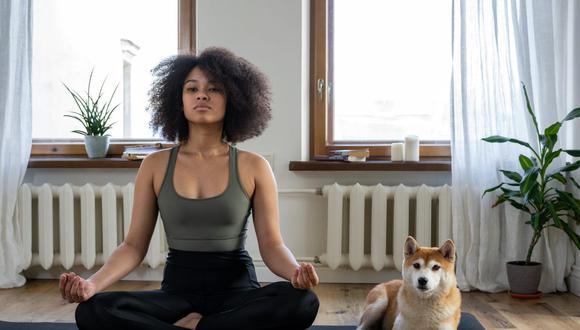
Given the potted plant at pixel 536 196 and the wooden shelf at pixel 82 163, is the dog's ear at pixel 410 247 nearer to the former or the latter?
the potted plant at pixel 536 196

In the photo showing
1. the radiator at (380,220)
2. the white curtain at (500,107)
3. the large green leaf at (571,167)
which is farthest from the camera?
the radiator at (380,220)

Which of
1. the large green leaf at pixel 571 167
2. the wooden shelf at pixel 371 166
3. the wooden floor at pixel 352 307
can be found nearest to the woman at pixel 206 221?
the wooden floor at pixel 352 307

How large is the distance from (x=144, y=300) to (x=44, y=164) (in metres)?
1.97

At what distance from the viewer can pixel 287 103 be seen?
3.38 meters

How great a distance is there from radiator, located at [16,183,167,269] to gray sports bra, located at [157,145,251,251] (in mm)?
1496

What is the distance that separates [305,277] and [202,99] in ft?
2.03

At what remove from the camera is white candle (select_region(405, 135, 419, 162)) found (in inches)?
132

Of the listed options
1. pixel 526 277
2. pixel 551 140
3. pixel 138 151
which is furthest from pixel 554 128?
pixel 138 151

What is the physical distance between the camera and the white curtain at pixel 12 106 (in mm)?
3303

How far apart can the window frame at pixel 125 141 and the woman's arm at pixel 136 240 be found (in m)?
1.60

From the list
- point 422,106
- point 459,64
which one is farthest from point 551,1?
point 422,106

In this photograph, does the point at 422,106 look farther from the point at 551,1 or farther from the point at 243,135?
the point at 243,135

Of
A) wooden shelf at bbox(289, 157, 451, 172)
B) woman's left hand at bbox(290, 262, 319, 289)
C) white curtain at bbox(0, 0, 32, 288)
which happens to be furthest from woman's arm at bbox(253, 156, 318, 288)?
white curtain at bbox(0, 0, 32, 288)

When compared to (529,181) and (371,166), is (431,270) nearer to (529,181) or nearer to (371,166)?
(529,181)
